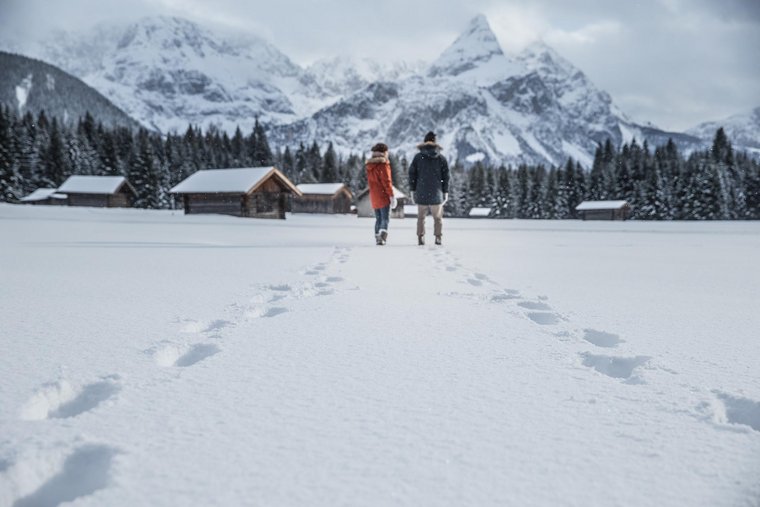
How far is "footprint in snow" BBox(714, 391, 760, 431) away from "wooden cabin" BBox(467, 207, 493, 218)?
83705 millimetres

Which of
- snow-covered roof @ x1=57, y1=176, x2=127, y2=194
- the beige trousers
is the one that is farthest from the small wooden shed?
the beige trousers

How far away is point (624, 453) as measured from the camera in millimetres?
1226

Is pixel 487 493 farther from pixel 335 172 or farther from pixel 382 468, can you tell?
pixel 335 172

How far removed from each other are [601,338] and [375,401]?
4.85 feet

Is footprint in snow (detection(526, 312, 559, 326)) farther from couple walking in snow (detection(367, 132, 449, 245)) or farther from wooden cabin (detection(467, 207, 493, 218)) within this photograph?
wooden cabin (detection(467, 207, 493, 218))

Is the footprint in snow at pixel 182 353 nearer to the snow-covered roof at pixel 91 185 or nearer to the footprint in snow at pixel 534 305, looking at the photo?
the footprint in snow at pixel 534 305

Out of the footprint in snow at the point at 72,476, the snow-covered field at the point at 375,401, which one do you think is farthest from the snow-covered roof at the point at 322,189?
the footprint in snow at the point at 72,476

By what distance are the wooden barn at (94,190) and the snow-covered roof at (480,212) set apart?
5433cm

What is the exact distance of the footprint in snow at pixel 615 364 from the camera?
6.38 ft

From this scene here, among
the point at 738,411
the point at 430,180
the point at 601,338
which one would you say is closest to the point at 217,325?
the point at 601,338

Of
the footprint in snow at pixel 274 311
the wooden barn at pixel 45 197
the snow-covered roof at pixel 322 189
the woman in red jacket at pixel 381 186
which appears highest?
the snow-covered roof at pixel 322 189

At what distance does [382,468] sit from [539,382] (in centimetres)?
84

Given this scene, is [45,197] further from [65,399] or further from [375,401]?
[375,401]

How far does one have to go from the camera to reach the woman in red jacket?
923 cm
